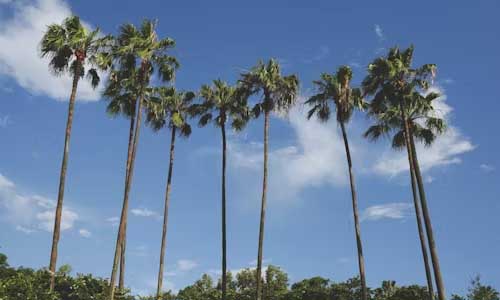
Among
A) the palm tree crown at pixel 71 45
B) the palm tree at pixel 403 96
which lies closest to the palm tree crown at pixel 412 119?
the palm tree at pixel 403 96

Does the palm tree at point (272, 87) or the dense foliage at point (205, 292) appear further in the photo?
the palm tree at point (272, 87)

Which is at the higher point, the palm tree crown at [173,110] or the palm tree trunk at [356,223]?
the palm tree crown at [173,110]

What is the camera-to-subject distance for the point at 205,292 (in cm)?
5862

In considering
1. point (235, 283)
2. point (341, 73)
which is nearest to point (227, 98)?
point (341, 73)

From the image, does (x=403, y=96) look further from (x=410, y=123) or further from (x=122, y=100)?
(x=122, y=100)

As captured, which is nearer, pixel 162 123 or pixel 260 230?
pixel 260 230

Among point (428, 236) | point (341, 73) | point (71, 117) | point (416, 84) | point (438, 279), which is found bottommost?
point (438, 279)

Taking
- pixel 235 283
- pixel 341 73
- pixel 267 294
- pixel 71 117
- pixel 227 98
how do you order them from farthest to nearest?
pixel 235 283, pixel 267 294, pixel 227 98, pixel 341 73, pixel 71 117

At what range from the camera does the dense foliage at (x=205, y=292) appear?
26445mm

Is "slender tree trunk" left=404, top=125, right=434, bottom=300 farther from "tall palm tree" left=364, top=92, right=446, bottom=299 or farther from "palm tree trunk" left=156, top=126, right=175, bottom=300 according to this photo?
"palm tree trunk" left=156, top=126, right=175, bottom=300

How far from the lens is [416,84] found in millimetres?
37594

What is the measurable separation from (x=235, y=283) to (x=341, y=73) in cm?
5720

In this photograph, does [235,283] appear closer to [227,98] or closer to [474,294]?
[227,98]

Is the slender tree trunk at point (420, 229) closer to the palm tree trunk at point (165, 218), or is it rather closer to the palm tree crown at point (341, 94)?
the palm tree crown at point (341, 94)
